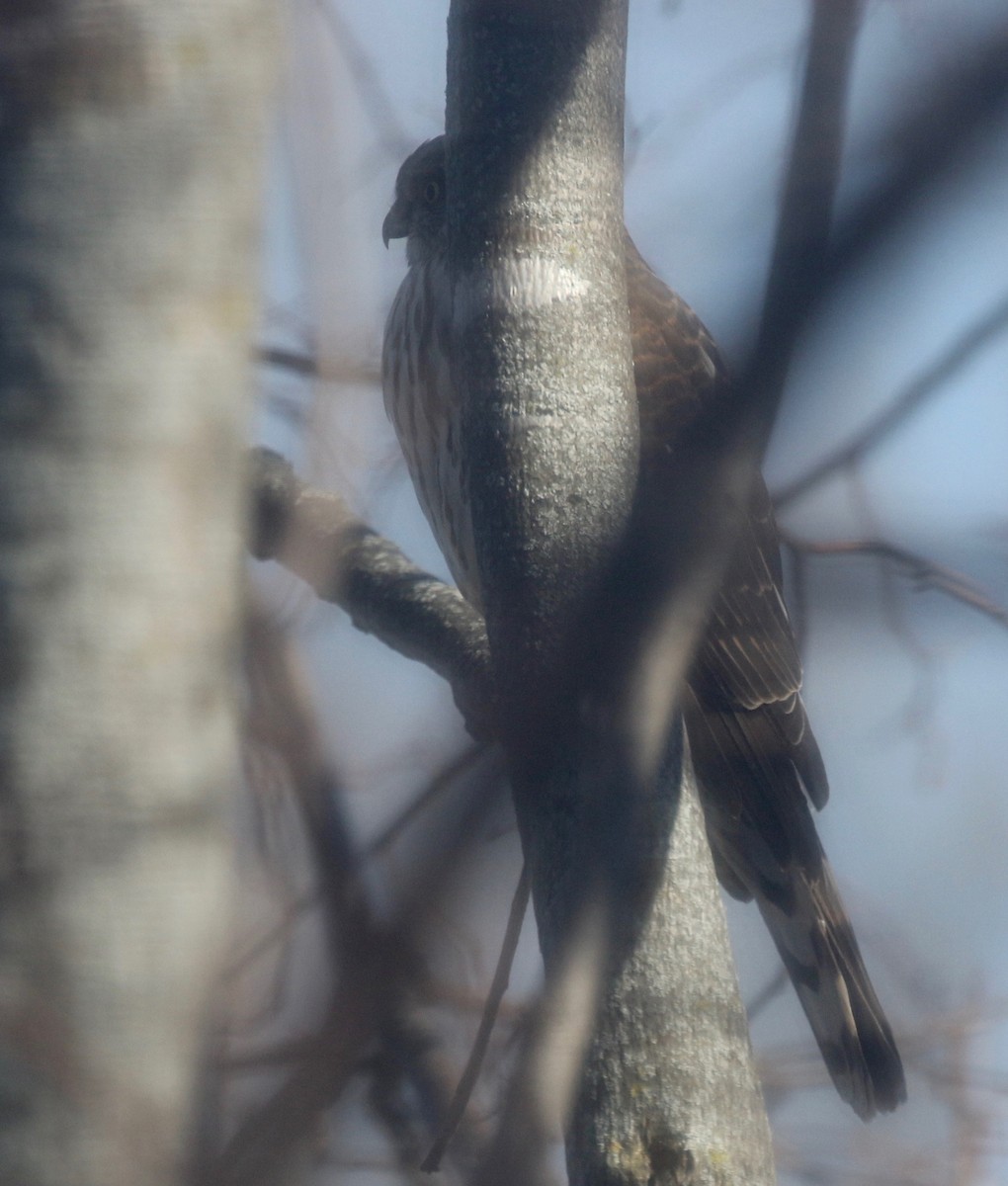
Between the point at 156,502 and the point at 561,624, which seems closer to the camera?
the point at 156,502

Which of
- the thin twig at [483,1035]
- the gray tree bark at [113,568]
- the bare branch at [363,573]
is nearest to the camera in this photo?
the gray tree bark at [113,568]

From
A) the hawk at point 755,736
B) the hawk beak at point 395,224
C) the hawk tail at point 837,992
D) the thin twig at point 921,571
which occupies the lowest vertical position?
the hawk tail at point 837,992

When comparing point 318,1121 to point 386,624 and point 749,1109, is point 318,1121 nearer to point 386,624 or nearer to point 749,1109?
point 749,1109

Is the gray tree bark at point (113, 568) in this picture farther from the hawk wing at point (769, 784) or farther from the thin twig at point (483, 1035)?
the hawk wing at point (769, 784)

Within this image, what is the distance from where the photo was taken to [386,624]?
2.66 meters

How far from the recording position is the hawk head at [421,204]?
3.63 metres

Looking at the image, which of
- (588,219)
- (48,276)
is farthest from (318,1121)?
(588,219)

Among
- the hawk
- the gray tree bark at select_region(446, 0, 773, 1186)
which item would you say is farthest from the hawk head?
the gray tree bark at select_region(446, 0, 773, 1186)

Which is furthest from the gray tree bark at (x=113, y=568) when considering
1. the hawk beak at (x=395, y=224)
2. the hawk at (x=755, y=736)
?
the hawk beak at (x=395, y=224)

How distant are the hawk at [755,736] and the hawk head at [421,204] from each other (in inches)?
19.1

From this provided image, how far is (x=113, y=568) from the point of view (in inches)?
29.5

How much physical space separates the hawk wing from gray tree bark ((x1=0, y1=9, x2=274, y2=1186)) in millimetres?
2167

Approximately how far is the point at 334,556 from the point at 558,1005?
198 centimetres

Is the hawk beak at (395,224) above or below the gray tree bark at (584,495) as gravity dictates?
above
